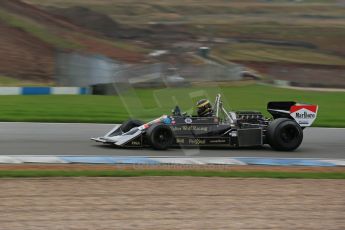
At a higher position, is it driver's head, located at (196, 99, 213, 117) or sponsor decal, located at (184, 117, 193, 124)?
driver's head, located at (196, 99, 213, 117)

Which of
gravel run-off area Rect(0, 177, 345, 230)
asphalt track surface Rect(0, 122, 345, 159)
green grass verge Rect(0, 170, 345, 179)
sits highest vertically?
asphalt track surface Rect(0, 122, 345, 159)

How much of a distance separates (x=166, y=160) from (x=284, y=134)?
9.44ft

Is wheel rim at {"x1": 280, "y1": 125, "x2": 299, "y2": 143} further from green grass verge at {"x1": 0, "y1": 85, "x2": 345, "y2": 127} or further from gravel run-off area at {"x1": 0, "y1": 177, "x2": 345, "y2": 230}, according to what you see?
gravel run-off area at {"x1": 0, "y1": 177, "x2": 345, "y2": 230}

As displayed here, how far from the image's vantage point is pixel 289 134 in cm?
1330

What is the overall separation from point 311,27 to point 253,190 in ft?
190

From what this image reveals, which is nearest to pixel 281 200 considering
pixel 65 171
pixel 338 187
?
pixel 338 187

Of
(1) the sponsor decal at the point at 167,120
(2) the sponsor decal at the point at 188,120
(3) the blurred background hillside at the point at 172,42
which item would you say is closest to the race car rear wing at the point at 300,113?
(2) the sponsor decal at the point at 188,120

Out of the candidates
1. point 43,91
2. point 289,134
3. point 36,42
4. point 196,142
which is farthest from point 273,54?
point 196,142

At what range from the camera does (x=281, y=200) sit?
27.4 ft

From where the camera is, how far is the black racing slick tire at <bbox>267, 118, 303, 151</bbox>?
514 inches

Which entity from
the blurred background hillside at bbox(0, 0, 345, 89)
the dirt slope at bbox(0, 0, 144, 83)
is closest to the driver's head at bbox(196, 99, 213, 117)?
the blurred background hillside at bbox(0, 0, 345, 89)

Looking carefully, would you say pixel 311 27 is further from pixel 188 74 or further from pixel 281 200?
pixel 281 200

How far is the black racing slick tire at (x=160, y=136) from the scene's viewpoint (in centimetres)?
1231

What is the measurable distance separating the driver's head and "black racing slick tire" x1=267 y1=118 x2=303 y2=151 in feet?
4.18
